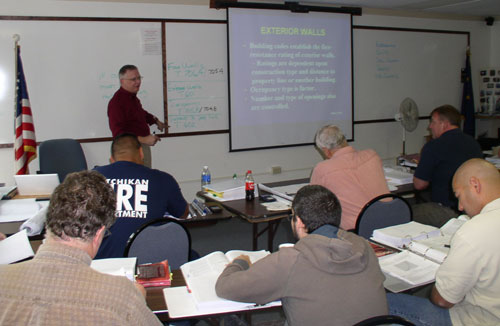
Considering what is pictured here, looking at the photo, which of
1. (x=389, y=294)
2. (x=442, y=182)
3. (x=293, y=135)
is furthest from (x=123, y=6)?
(x=389, y=294)

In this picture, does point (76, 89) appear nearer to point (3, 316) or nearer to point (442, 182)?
point (442, 182)

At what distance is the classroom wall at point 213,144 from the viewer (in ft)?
15.6

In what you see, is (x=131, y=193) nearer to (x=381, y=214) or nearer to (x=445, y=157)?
(x=381, y=214)

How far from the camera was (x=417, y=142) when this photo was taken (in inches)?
281

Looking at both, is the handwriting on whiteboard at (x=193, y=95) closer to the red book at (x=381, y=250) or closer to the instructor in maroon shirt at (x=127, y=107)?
the instructor in maroon shirt at (x=127, y=107)

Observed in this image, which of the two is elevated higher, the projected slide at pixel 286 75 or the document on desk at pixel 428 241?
the projected slide at pixel 286 75

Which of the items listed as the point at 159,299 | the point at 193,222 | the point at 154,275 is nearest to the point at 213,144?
the point at 193,222

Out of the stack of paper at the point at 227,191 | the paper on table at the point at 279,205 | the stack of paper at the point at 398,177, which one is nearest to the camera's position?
the paper on table at the point at 279,205

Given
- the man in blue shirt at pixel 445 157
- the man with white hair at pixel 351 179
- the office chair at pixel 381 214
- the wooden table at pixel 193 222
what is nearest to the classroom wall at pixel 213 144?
the wooden table at pixel 193 222

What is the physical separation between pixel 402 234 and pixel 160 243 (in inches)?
52.2

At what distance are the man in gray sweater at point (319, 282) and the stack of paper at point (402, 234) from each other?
860 millimetres

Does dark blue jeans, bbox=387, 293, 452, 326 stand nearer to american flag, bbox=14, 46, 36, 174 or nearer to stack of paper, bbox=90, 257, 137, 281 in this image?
stack of paper, bbox=90, 257, 137, 281

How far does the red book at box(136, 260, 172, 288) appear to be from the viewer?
6.69ft

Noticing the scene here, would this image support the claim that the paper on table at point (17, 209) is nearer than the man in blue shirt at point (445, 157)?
Yes
